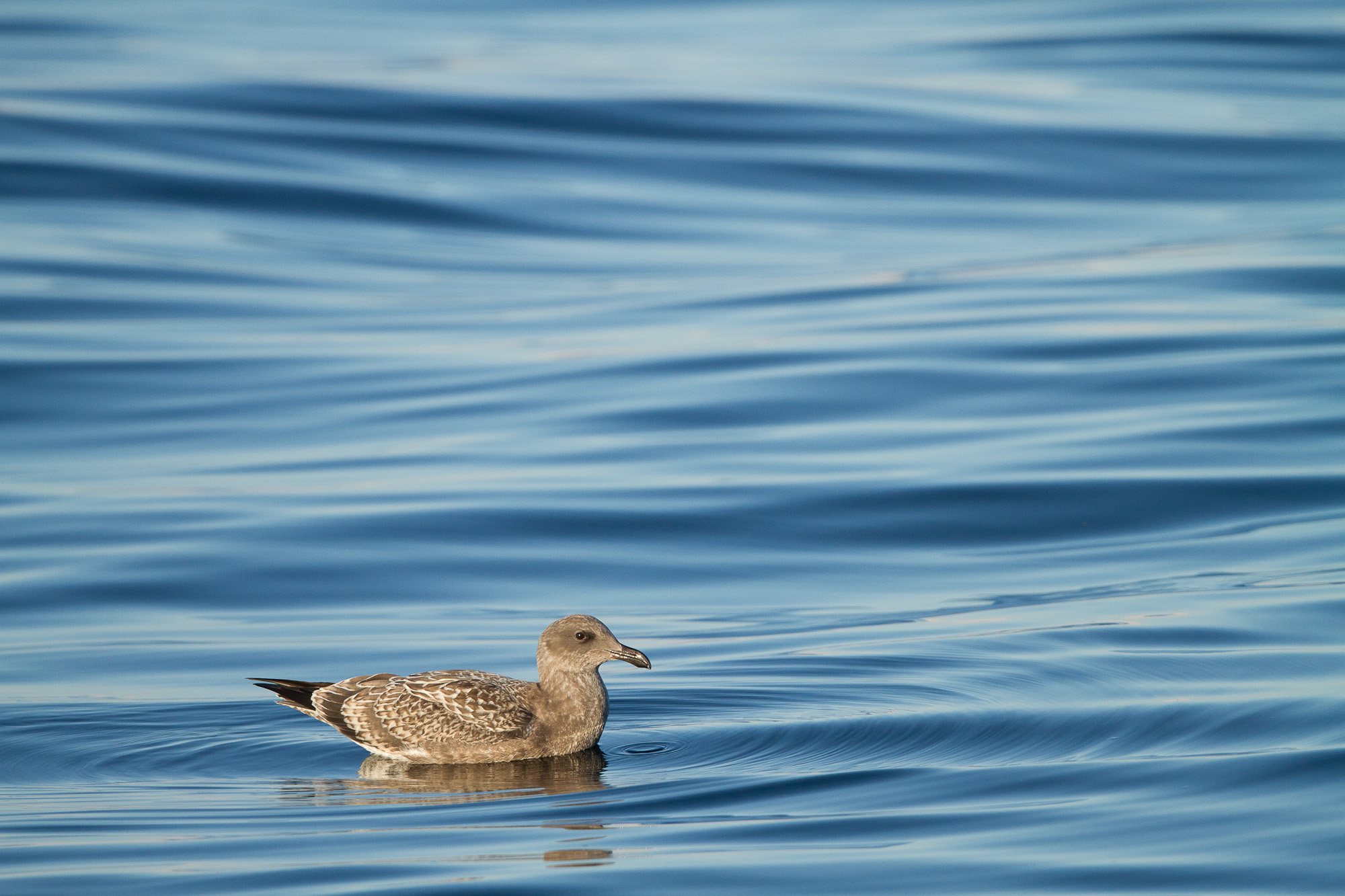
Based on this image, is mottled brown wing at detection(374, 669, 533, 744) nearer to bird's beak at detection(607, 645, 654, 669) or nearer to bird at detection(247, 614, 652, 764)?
bird at detection(247, 614, 652, 764)

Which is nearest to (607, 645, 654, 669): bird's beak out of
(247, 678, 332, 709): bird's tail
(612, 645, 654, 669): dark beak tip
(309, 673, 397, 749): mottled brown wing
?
(612, 645, 654, 669): dark beak tip

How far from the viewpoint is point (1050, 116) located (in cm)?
3381

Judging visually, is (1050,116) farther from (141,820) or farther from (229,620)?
(141,820)

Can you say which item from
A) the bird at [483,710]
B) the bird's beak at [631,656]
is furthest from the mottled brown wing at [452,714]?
the bird's beak at [631,656]

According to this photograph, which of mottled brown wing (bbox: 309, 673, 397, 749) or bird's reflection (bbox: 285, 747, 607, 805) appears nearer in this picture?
bird's reflection (bbox: 285, 747, 607, 805)

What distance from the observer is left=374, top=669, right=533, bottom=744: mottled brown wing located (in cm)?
921

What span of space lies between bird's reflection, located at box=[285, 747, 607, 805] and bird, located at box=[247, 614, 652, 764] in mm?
67

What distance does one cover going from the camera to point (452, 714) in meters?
9.21

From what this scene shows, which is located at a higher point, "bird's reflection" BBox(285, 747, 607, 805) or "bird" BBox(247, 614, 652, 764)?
"bird" BBox(247, 614, 652, 764)

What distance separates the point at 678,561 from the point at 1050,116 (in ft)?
74.5

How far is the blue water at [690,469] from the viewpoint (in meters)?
8.02

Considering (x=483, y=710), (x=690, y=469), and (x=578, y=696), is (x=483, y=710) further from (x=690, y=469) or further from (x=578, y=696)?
(x=690, y=469)

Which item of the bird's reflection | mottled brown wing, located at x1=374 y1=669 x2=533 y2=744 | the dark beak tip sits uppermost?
the dark beak tip

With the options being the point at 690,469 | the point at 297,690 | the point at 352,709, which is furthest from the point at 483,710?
the point at 690,469
